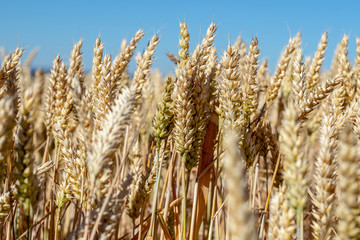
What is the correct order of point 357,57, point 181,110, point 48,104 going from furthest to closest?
point 357,57
point 48,104
point 181,110

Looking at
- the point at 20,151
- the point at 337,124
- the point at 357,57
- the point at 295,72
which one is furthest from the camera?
the point at 357,57

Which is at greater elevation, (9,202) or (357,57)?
(357,57)

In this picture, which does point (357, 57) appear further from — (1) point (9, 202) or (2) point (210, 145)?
(1) point (9, 202)

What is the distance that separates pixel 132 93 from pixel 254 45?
97 cm

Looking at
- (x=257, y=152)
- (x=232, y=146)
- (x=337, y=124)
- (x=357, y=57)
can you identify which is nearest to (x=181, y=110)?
(x=257, y=152)

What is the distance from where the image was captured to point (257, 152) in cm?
179

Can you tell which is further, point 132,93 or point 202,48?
point 202,48

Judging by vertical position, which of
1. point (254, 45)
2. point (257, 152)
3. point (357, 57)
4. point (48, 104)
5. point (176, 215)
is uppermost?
point (357, 57)

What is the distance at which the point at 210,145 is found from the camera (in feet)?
5.69

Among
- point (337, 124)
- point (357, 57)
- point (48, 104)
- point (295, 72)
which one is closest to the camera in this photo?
point (337, 124)

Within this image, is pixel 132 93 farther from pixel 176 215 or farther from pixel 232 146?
pixel 176 215

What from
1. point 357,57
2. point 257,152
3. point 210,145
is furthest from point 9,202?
point 357,57

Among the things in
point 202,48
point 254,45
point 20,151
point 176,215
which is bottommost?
point 176,215

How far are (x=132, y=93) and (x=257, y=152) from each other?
982mm
